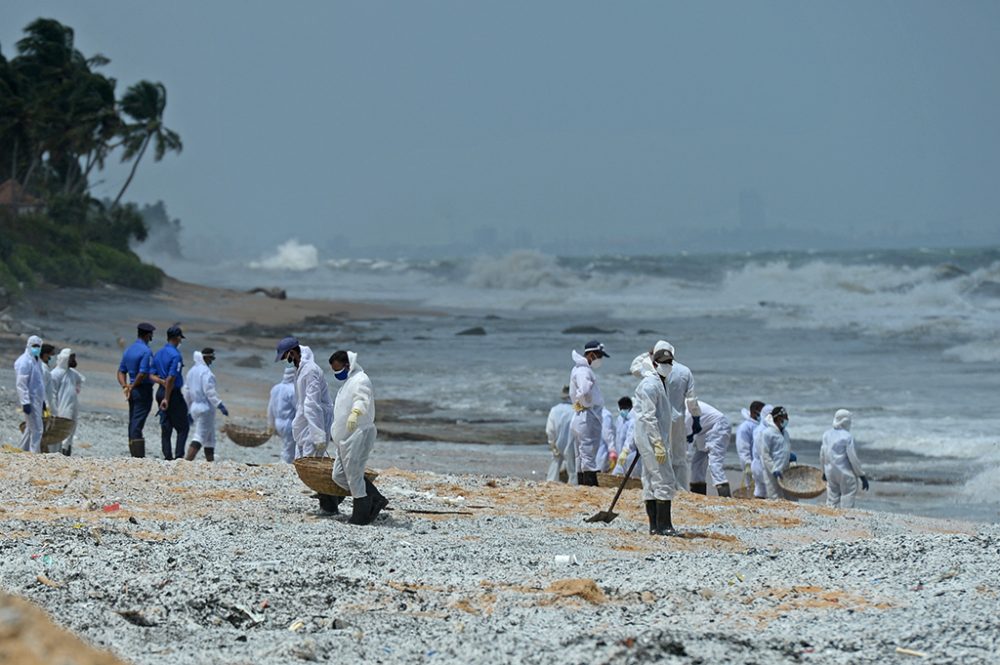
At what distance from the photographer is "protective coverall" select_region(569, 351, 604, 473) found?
1672 centimetres

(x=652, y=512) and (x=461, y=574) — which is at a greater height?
(x=652, y=512)

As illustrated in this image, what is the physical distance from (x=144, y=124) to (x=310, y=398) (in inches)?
2309

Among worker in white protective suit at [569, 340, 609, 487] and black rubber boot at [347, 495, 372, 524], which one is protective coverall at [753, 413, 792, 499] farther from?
black rubber boot at [347, 495, 372, 524]

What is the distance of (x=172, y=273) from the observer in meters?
111

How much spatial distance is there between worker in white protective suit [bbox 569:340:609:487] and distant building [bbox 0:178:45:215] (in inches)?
1858

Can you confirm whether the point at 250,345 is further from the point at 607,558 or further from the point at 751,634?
the point at 751,634

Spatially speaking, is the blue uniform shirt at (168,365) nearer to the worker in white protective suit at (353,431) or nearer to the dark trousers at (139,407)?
the dark trousers at (139,407)

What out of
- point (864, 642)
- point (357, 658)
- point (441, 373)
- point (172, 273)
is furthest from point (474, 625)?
point (172, 273)

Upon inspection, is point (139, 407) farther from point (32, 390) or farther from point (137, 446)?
point (32, 390)

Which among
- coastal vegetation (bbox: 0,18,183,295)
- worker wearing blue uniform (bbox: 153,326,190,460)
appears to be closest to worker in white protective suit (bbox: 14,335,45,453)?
worker wearing blue uniform (bbox: 153,326,190,460)

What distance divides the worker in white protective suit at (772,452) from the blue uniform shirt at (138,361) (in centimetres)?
683

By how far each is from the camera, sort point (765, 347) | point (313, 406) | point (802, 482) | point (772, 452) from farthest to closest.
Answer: point (765, 347), point (802, 482), point (772, 452), point (313, 406)

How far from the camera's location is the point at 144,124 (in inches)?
2721

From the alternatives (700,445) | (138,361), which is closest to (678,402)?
(700,445)
